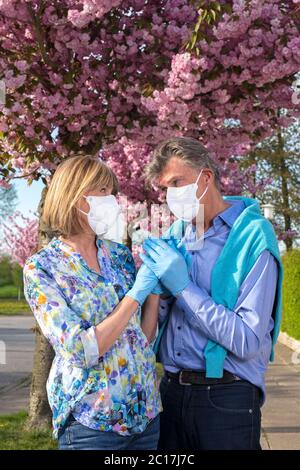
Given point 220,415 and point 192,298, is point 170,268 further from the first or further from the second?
point 220,415

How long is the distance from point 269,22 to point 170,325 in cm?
409

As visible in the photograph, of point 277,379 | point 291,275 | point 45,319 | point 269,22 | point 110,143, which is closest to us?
point 45,319

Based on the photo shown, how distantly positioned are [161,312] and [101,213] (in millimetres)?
444

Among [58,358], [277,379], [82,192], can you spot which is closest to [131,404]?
[58,358]

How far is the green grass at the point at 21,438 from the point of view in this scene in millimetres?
6293

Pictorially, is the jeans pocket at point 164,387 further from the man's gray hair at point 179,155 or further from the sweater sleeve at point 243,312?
the man's gray hair at point 179,155

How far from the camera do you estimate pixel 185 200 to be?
8.59 feet

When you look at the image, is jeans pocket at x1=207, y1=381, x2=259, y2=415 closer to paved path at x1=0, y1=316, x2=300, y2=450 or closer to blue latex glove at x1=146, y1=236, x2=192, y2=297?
blue latex glove at x1=146, y1=236, x2=192, y2=297

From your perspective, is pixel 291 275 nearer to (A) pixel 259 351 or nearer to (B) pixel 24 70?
(B) pixel 24 70

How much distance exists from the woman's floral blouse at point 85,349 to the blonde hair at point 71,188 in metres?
0.09

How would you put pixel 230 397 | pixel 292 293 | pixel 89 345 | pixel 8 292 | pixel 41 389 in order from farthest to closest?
1. pixel 8 292
2. pixel 292 293
3. pixel 41 389
4. pixel 230 397
5. pixel 89 345

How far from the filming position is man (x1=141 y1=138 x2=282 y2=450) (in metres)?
2.44

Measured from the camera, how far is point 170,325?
2.67m

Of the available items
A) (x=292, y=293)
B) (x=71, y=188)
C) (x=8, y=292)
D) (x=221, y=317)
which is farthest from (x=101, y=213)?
(x=8, y=292)
